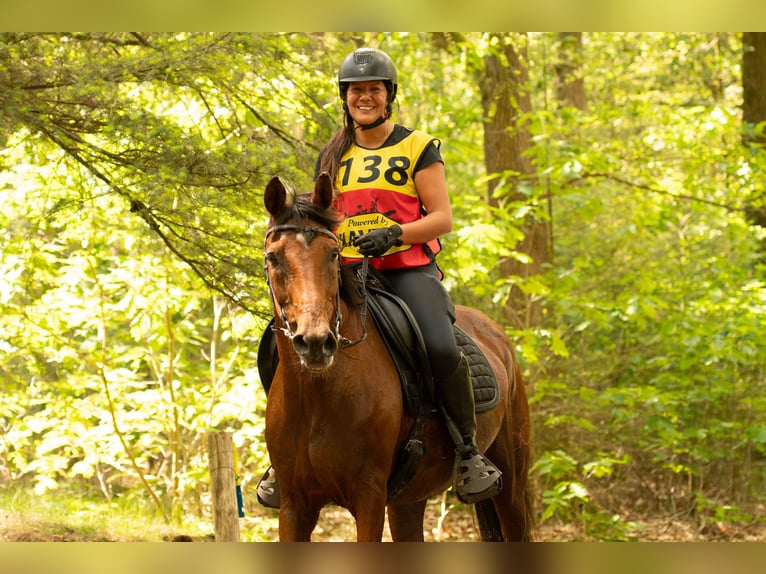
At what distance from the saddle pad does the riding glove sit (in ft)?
Answer: 3.74

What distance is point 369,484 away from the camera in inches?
159

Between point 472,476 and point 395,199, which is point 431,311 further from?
point 472,476

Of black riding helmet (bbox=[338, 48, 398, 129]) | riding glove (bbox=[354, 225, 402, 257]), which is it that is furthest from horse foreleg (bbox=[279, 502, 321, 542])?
black riding helmet (bbox=[338, 48, 398, 129])

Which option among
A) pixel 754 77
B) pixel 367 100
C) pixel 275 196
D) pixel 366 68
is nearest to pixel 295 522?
pixel 275 196

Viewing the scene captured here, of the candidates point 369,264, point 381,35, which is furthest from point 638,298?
point 369,264

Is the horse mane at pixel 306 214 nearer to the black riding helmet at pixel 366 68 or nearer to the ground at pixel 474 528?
the black riding helmet at pixel 366 68

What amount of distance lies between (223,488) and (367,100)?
3.64 meters

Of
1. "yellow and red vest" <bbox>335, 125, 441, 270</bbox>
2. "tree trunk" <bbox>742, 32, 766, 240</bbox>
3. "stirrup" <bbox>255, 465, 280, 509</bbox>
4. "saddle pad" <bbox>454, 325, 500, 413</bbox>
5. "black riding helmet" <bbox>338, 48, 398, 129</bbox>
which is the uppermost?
"tree trunk" <bbox>742, 32, 766, 240</bbox>

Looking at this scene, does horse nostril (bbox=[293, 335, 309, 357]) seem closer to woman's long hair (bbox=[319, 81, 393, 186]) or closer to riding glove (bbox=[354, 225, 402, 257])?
riding glove (bbox=[354, 225, 402, 257])

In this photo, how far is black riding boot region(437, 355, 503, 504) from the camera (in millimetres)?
4590

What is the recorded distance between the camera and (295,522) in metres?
4.07

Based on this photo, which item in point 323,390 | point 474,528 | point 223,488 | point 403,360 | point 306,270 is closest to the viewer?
point 306,270

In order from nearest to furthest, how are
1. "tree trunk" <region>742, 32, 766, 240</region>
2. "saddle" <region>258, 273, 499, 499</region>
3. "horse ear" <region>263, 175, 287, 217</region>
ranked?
1. "horse ear" <region>263, 175, 287, 217</region>
2. "saddle" <region>258, 273, 499, 499</region>
3. "tree trunk" <region>742, 32, 766, 240</region>

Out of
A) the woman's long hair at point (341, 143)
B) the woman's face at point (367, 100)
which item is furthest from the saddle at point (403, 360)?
the woman's face at point (367, 100)
